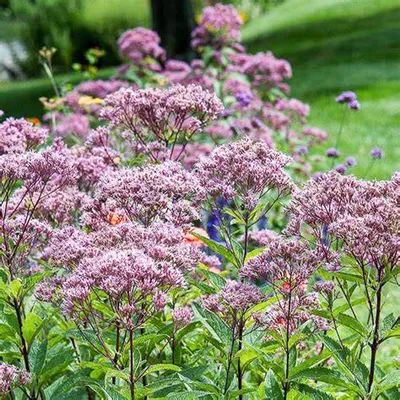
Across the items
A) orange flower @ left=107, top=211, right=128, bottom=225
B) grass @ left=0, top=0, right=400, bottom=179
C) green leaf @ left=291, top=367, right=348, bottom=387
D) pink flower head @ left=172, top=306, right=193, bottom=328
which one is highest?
orange flower @ left=107, top=211, right=128, bottom=225

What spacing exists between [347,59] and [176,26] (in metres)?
3.35

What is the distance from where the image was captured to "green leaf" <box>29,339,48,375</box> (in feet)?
10.7

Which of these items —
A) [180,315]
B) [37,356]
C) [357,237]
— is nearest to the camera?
[357,237]

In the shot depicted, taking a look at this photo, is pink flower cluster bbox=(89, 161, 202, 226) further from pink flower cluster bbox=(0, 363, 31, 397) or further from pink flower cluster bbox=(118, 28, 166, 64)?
pink flower cluster bbox=(118, 28, 166, 64)

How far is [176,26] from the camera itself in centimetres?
1486

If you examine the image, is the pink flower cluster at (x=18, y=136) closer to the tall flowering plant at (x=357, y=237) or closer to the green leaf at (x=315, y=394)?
the tall flowering plant at (x=357, y=237)

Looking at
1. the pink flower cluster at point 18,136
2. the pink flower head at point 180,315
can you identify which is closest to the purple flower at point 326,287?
the pink flower head at point 180,315

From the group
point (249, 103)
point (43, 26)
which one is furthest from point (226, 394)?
point (43, 26)

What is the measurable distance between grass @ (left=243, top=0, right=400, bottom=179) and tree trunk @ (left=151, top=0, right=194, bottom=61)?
195 centimetres

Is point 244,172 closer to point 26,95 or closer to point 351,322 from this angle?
point 351,322

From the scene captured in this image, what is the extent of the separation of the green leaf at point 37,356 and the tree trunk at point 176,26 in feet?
38.3

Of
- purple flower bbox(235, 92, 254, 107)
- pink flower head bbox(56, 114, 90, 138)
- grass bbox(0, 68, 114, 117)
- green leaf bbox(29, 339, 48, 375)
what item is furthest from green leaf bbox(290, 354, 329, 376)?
grass bbox(0, 68, 114, 117)

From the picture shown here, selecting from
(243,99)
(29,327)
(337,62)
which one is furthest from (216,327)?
(337,62)

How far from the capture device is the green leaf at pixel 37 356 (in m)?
3.25
